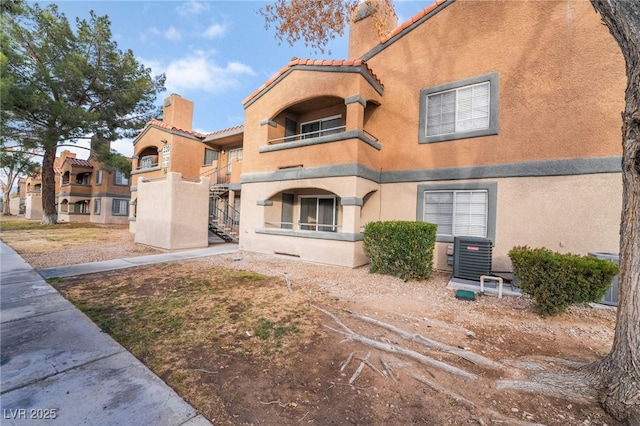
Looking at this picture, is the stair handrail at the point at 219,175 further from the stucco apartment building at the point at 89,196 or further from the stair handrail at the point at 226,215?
the stucco apartment building at the point at 89,196

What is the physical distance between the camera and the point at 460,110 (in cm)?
923

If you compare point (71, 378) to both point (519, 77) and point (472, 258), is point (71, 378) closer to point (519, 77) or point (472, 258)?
point (472, 258)

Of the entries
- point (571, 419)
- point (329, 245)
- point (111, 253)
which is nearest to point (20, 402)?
point (571, 419)

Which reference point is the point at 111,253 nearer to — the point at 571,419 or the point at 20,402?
the point at 20,402

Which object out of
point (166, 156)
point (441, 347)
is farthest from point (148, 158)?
point (441, 347)

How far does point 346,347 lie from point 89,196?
37.6 meters

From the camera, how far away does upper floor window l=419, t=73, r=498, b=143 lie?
8672 millimetres

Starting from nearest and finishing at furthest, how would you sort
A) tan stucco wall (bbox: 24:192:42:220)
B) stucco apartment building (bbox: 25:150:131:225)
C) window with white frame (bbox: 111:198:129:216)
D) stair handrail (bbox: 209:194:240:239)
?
stair handrail (bbox: 209:194:240:239), stucco apartment building (bbox: 25:150:131:225), window with white frame (bbox: 111:198:129:216), tan stucco wall (bbox: 24:192:42:220)

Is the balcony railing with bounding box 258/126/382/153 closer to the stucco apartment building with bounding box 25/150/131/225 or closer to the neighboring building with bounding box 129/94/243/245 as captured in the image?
the neighboring building with bounding box 129/94/243/245

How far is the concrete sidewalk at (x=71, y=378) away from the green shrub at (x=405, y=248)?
6497 millimetres

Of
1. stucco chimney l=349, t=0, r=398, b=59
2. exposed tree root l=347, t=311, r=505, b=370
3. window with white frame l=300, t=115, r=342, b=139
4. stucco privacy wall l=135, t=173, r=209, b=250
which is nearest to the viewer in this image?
exposed tree root l=347, t=311, r=505, b=370

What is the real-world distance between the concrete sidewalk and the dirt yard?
0.21m

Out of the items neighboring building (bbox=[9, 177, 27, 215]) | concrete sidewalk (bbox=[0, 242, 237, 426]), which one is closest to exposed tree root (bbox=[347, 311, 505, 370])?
concrete sidewalk (bbox=[0, 242, 237, 426])

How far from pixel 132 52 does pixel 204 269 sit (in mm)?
21272
